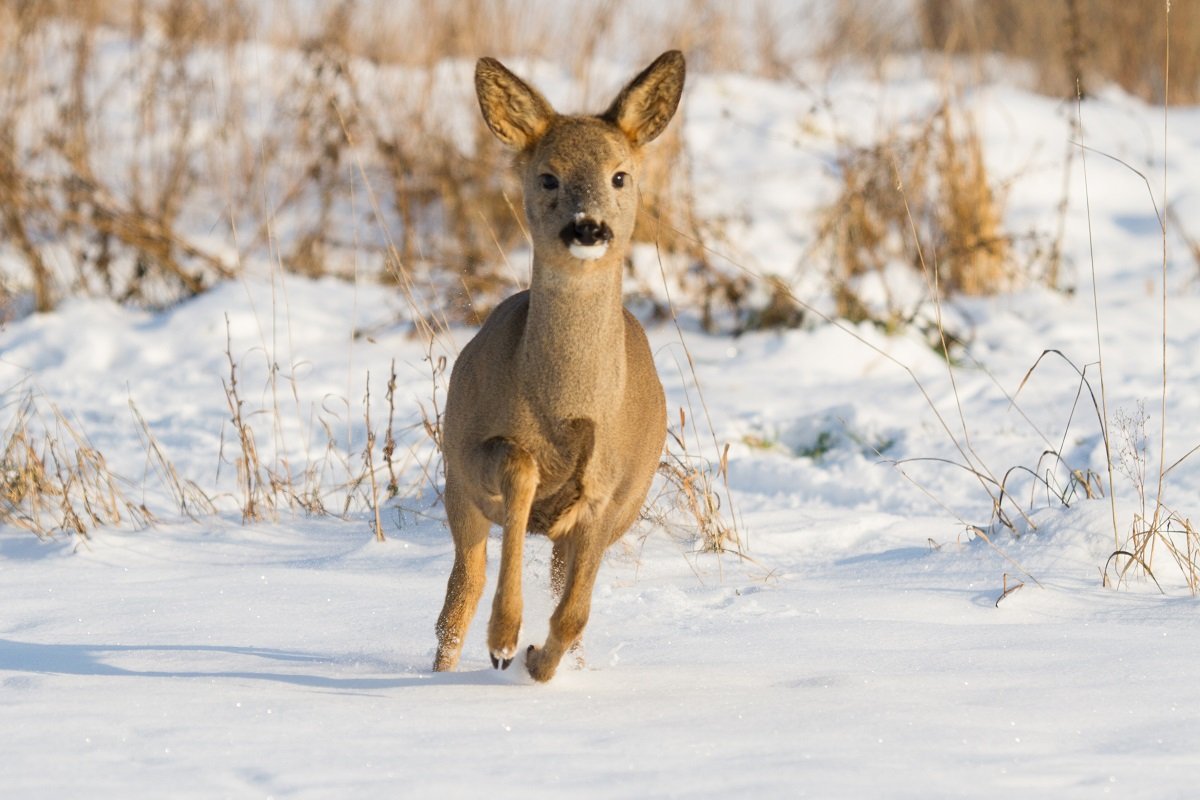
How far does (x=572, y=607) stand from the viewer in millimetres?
3697

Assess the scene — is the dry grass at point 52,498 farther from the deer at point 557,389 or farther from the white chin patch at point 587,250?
the white chin patch at point 587,250

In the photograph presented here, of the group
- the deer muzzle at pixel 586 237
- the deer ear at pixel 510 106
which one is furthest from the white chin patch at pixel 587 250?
the deer ear at pixel 510 106

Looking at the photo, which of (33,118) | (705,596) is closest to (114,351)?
(33,118)

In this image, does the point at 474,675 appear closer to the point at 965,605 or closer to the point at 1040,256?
the point at 965,605

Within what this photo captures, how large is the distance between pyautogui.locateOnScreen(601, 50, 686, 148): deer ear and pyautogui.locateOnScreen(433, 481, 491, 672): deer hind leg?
94 centimetres

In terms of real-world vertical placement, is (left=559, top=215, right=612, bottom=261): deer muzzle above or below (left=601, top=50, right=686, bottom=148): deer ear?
below

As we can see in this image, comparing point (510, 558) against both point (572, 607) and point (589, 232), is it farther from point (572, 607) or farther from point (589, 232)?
point (589, 232)

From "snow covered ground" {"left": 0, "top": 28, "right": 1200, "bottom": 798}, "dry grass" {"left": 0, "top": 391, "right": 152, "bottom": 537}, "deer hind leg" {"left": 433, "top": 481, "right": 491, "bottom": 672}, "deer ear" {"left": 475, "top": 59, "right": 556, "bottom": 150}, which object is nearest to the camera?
"snow covered ground" {"left": 0, "top": 28, "right": 1200, "bottom": 798}

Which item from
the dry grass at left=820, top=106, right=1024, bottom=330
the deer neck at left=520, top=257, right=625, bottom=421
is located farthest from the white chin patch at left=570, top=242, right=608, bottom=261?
the dry grass at left=820, top=106, right=1024, bottom=330

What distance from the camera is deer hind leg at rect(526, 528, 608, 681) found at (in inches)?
145

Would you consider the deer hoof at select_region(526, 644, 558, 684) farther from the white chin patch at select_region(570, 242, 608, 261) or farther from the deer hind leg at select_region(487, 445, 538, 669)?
the white chin patch at select_region(570, 242, 608, 261)

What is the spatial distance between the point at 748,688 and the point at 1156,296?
21.9 feet

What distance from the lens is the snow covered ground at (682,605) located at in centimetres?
295

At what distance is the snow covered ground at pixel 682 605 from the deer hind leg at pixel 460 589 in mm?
148
